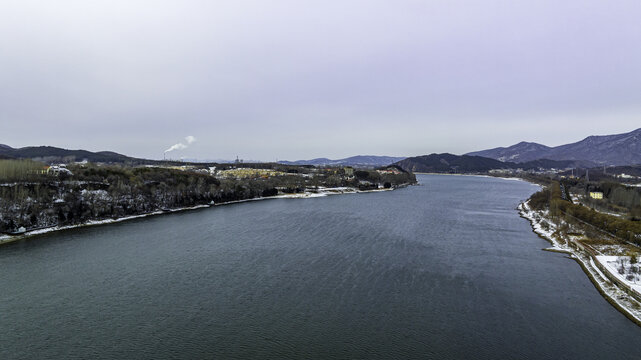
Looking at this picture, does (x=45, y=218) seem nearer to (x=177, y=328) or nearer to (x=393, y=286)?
(x=177, y=328)

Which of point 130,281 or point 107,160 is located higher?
point 107,160

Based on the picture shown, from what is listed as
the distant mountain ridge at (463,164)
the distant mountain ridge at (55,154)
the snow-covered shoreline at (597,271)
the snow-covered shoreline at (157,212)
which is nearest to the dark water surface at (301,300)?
the snow-covered shoreline at (597,271)

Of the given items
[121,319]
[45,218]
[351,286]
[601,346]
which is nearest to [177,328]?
[121,319]

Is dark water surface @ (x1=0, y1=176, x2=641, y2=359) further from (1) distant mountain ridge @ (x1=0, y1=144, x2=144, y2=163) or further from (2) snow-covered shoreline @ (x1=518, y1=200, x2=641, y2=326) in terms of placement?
(1) distant mountain ridge @ (x1=0, y1=144, x2=144, y2=163)

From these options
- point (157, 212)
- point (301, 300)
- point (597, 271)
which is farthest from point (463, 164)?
point (301, 300)

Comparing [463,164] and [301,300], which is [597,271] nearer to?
[301,300]

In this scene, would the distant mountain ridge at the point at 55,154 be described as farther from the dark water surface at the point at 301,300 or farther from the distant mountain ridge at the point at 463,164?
the distant mountain ridge at the point at 463,164
